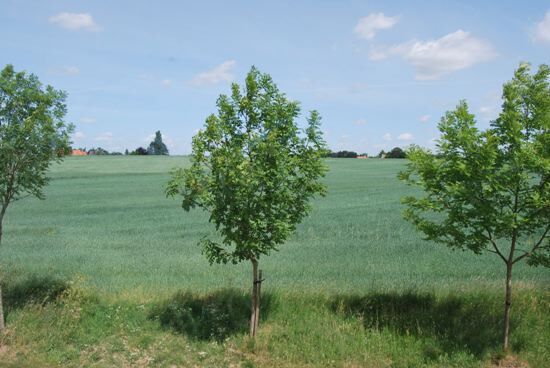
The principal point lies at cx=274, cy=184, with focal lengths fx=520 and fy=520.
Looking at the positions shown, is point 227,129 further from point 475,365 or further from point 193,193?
point 475,365

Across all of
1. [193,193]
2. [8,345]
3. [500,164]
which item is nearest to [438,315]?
[500,164]

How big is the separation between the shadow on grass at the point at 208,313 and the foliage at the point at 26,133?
3933mm

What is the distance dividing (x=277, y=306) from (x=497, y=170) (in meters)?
5.35

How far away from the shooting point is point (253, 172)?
31.9 ft

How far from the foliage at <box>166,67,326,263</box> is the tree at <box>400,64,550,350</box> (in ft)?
7.38

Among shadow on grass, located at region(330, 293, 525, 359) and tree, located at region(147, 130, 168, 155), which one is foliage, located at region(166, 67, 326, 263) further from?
tree, located at region(147, 130, 168, 155)

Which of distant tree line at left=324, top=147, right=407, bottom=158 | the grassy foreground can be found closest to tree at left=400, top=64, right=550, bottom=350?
the grassy foreground

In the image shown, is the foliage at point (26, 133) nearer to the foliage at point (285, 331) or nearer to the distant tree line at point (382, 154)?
the foliage at point (285, 331)

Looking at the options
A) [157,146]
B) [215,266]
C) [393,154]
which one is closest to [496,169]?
[215,266]

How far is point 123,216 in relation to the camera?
2436cm

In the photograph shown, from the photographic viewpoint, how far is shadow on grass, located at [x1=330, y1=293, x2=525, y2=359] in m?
10.2

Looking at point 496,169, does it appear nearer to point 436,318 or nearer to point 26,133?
point 436,318

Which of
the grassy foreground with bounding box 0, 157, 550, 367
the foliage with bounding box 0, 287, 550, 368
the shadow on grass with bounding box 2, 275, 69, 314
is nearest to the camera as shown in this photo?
the foliage with bounding box 0, 287, 550, 368

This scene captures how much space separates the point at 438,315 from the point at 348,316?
6.23 feet
